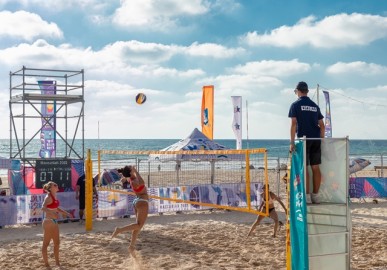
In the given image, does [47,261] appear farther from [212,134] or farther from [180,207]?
[212,134]

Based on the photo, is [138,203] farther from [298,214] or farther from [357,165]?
[357,165]

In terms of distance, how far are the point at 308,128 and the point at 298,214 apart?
115 cm

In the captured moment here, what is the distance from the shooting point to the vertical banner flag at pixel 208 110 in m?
21.4

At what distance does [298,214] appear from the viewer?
616 centimetres

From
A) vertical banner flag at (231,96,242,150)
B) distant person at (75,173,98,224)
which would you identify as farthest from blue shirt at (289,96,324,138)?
vertical banner flag at (231,96,242,150)

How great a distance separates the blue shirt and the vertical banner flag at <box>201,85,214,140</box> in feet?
48.7

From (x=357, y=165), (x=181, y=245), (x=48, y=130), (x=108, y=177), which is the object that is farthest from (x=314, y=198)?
(x=48, y=130)

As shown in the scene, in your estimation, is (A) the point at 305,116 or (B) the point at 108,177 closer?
(A) the point at 305,116

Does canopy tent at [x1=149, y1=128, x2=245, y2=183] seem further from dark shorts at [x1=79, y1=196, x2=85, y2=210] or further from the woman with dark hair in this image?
the woman with dark hair

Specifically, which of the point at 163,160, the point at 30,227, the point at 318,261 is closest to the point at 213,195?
the point at 163,160

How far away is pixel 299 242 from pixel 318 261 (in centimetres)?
39

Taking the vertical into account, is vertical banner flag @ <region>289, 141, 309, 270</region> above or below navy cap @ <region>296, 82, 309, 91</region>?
below

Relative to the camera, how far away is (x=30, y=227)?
12.5 m

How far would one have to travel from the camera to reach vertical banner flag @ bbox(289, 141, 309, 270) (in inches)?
237
